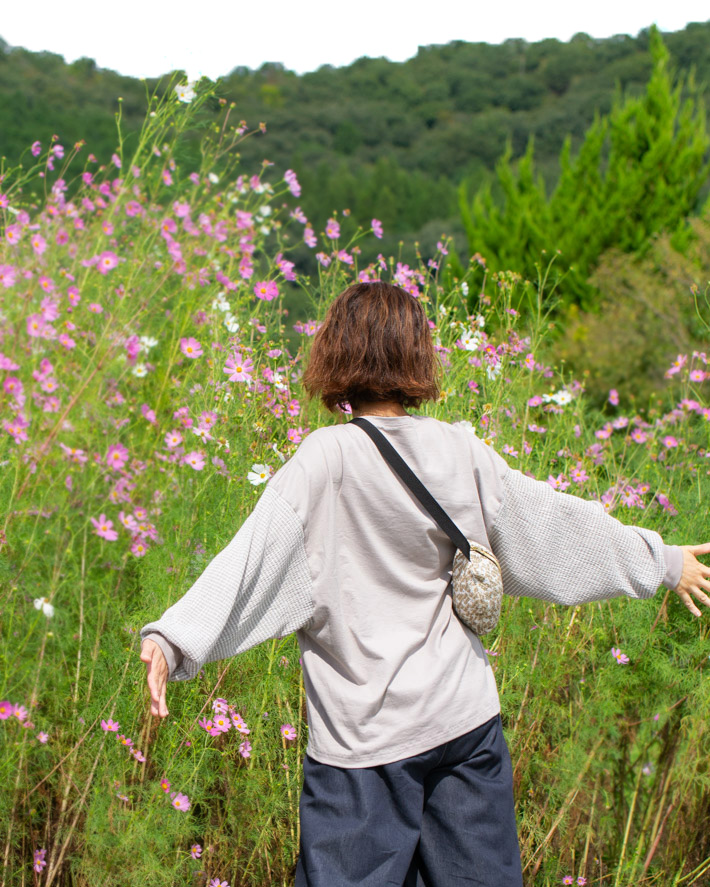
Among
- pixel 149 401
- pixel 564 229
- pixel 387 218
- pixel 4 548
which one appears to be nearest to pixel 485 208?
pixel 564 229

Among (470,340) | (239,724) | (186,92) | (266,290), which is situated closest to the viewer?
(239,724)

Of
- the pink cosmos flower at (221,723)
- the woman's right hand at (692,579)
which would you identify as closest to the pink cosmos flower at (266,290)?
the pink cosmos flower at (221,723)

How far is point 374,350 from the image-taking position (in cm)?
146

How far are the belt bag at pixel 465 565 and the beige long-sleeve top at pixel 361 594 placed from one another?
0.7 inches

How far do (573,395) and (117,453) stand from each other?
153cm

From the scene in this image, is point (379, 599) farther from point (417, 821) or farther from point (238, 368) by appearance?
point (238, 368)

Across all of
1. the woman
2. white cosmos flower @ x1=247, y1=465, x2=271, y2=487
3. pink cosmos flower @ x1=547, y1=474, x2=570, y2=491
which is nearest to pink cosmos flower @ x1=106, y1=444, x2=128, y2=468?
white cosmos flower @ x1=247, y1=465, x2=271, y2=487

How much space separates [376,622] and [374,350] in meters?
0.44

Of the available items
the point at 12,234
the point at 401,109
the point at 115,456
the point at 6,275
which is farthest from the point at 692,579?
the point at 401,109

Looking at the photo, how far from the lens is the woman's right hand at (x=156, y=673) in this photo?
1.28m

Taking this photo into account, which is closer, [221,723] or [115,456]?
[221,723]

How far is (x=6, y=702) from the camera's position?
6.71 feet

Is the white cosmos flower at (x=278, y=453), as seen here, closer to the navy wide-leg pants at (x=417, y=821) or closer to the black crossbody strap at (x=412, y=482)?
the black crossbody strap at (x=412, y=482)

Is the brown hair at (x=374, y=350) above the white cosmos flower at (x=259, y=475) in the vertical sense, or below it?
above
